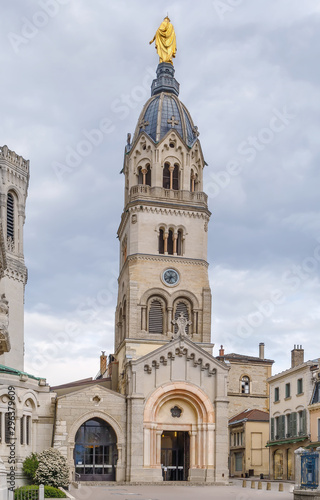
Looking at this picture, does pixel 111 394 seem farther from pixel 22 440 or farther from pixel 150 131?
pixel 150 131

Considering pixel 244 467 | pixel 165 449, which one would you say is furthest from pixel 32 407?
pixel 244 467

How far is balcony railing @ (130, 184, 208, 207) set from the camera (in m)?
68.8

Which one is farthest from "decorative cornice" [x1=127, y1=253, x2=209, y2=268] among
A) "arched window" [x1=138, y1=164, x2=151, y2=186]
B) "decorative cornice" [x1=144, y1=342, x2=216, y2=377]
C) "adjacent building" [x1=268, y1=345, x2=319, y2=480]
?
"adjacent building" [x1=268, y1=345, x2=319, y2=480]

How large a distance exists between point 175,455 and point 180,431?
2024mm

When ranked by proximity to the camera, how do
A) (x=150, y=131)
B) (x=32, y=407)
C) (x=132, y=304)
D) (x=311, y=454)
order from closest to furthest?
(x=311, y=454) → (x=32, y=407) → (x=132, y=304) → (x=150, y=131)

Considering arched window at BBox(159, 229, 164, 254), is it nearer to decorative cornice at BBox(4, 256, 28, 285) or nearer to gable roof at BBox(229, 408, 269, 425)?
decorative cornice at BBox(4, 256, 28, 285)

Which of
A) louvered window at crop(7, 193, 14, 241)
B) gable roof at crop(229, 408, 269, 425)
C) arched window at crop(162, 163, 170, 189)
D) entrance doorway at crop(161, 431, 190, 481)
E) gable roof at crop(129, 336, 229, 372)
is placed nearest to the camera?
entrance doorway at crop(161, 431, 190, 481)

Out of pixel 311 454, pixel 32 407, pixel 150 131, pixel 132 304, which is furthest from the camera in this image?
pixel 150 131

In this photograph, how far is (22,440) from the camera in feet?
154

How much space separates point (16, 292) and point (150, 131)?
24.1 m

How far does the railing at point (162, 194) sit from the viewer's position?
2709 inches

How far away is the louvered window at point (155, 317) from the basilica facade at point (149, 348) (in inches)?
4.2

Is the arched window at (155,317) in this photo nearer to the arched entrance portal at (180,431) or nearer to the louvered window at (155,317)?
the louvered window at (155,317)

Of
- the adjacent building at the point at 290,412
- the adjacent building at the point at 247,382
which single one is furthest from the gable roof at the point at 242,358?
the adjacent building at the point at 290,412
